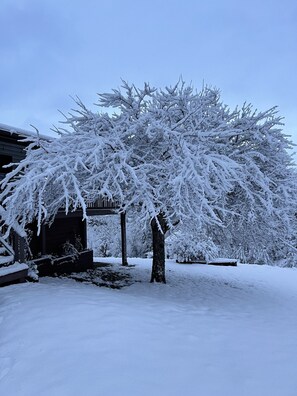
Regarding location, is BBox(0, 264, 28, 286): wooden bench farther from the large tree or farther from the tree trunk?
the tree trunk

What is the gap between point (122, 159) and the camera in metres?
7.60

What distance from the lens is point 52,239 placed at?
43.3ft

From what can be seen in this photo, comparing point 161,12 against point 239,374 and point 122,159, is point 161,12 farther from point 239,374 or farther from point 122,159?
point 239,374

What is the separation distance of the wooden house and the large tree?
1.40m

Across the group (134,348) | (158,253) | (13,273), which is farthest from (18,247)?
(158,253)

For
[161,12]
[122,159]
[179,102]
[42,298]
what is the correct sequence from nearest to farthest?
[42,298]
[122,159]
[179,102]
[161,12]

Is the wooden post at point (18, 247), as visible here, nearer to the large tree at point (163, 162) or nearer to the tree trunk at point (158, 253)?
the large tree at point (163, 162)

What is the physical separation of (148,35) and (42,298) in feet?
326

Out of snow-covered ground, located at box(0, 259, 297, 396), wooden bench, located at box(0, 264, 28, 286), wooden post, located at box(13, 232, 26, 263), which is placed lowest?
snow-covered ground, located at box(0, 259, 297, 396)

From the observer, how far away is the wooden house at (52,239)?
31.8ft

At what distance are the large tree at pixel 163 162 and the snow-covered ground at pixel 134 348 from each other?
1.99 m

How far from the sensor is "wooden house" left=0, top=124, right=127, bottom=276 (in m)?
9.69

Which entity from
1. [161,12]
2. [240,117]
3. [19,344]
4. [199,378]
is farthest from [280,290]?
[161,12]

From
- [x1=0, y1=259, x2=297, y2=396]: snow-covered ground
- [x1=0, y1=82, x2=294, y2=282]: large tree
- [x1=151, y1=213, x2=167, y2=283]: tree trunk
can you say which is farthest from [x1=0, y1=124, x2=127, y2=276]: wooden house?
[x1=0, y1=259, x2=297, y2=396]: snow-covered ground
